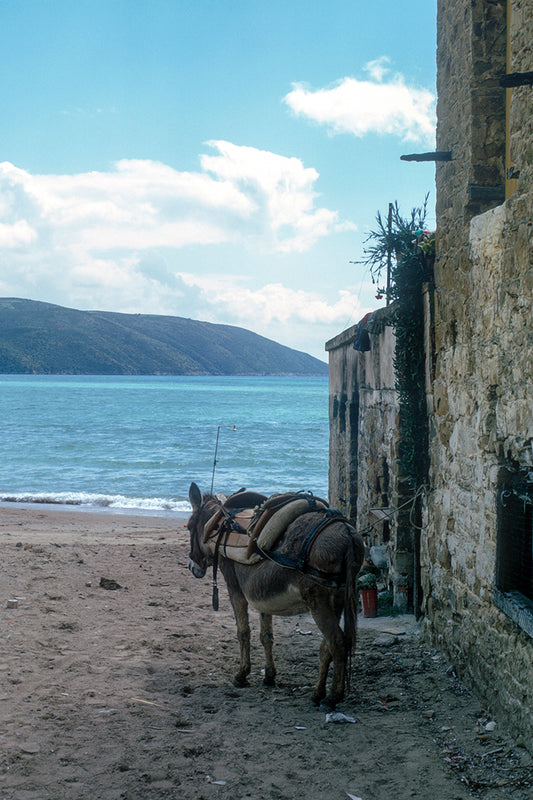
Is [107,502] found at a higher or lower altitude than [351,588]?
lower

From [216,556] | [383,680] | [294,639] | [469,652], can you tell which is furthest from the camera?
[294,639]

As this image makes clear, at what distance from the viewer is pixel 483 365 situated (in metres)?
5.21

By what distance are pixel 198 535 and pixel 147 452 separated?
1415 inches

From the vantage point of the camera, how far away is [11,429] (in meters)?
56.8

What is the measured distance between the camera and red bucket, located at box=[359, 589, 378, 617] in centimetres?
809

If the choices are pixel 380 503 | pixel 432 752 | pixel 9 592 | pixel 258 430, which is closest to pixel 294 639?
pixel 380 503

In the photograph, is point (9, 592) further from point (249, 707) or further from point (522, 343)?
point (522, 343)

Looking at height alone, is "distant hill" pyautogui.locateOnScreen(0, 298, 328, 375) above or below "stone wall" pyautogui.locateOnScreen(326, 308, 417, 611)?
above

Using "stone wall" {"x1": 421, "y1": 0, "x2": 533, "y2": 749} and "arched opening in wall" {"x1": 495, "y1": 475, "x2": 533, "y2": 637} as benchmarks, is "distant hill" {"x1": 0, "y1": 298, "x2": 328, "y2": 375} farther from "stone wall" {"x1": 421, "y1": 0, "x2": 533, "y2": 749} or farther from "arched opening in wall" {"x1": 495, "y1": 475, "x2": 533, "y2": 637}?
"arched opening in wall" {"x1": 495, "y1": 475, "x2": 533, "y2": 637}

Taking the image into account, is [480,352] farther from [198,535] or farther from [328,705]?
[198,535]

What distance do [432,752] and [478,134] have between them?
15.9ft

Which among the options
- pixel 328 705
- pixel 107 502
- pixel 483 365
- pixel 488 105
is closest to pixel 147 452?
pixel 107 502

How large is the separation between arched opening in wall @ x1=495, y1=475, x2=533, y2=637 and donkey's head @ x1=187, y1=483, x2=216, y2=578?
307cm

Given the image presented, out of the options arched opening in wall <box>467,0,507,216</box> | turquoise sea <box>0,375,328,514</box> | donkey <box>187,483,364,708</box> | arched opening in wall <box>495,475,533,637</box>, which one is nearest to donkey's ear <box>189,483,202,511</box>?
turquoise sea <box>0,375,328,514</box>
